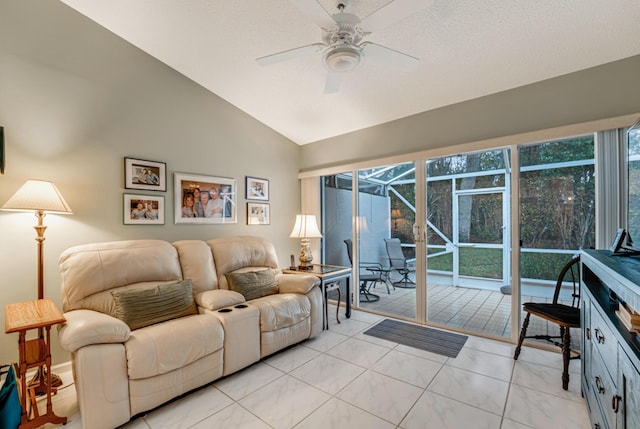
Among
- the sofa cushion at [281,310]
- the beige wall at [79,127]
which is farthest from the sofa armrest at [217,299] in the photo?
the beige wall at [79,127]

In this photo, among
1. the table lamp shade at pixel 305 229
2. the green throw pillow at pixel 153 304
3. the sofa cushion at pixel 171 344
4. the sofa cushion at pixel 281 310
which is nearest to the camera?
the sofa cushion at pixel 171 344

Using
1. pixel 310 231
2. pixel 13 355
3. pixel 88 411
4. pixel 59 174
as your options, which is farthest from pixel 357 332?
pixel 59 174

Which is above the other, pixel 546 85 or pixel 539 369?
pixel 546 85

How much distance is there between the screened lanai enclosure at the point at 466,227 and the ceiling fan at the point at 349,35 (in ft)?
6.06

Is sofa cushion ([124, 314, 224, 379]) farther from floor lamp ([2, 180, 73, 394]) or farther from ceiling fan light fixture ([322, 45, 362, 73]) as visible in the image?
ceiling fan light fixture ([322, 45, 362, 73])

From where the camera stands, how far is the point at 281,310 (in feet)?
9.05

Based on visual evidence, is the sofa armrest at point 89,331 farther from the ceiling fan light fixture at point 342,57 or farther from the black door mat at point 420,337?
the black door mat at point 420,337

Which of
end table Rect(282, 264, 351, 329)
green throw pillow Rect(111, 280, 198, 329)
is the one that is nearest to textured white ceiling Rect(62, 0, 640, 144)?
end table Rect(282, 264, 351, 329)

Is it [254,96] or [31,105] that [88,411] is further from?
[254,96]

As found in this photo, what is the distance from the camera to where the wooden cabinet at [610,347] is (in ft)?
3.50

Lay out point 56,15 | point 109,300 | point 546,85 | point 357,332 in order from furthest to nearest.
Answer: point 357,332, point 546,85, point 56,15, point 109,300

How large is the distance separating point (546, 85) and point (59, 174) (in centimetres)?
447

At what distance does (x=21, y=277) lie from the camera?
2334mm

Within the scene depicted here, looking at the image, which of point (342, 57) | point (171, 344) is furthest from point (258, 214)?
point (342, 57)
